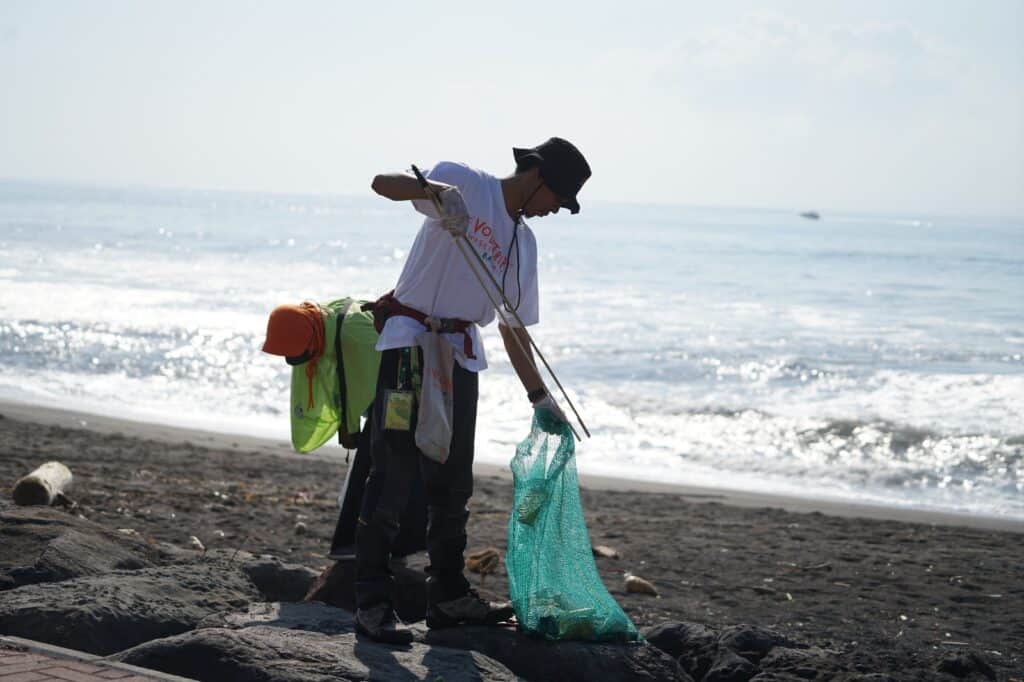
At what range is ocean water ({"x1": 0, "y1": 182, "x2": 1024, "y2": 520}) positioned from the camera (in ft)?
44.6

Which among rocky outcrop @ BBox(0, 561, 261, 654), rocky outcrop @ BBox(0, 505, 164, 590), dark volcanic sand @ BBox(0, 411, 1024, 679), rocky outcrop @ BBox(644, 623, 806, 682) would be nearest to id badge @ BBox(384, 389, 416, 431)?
rocky outcrop @ BBox(0, 561, 261, 654)

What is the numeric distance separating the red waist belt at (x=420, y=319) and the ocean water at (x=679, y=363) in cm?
799

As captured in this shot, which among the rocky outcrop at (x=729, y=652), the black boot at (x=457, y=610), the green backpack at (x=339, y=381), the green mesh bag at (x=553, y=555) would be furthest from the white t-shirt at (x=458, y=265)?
the rocky outcrop at (x=729, y=652)

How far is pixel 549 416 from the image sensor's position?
15.8 ft

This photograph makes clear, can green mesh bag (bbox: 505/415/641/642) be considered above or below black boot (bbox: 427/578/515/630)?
above

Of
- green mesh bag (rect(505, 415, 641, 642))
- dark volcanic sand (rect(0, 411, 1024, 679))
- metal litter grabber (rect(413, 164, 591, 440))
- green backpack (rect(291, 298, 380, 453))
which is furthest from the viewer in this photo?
dark volcanic sand (rect(0, 411, 1024, 679))

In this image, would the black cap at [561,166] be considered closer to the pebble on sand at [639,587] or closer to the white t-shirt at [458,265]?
the white t-shirt at [458,265]

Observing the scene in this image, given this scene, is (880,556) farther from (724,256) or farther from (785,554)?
(724,256)

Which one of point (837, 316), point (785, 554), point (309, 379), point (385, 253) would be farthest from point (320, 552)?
point (385, 253)

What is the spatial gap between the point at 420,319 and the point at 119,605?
151 centimetres

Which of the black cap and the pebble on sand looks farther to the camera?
Answer: the pebble on sand

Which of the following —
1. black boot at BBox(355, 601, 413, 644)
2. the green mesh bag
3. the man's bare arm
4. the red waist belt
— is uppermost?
the man's bare arm

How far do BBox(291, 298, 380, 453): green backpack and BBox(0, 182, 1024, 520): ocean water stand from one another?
721cm

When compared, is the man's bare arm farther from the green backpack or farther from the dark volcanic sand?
the dark volcanic sand
